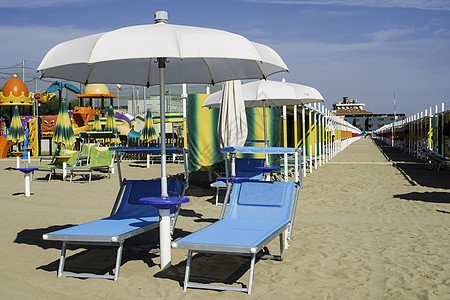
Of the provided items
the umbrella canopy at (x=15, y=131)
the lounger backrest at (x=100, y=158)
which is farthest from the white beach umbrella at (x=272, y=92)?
the umbrella canopy at (x=15, y=131)

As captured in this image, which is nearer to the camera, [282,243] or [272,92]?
[282,243]

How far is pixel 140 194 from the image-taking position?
5074mm

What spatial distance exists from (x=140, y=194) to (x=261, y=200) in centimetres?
126

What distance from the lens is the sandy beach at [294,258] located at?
3643 mm

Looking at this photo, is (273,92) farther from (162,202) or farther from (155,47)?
(155,47)

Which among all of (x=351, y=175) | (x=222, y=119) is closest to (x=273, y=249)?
(x=222, y=119)

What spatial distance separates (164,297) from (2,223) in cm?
385

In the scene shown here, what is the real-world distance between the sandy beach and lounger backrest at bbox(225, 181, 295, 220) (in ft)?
1.41

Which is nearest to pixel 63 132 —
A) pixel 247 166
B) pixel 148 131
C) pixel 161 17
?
pixel 148 131

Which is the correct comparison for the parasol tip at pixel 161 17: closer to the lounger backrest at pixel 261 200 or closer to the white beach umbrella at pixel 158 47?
the white beach umbrella at pixel 158 47

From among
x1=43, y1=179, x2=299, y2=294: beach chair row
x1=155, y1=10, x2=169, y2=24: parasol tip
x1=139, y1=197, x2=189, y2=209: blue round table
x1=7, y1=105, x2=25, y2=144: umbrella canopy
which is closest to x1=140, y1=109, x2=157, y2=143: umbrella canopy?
x1=7, y1=105, x2=25, y2=144: umbrella canopy

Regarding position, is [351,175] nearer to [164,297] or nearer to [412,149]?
[164,297]

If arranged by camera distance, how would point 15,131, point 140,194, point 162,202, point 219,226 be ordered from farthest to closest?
point 15,131
point 140,194
point 219,226
point 162,202

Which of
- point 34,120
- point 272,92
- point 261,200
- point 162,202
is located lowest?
point 261,200
